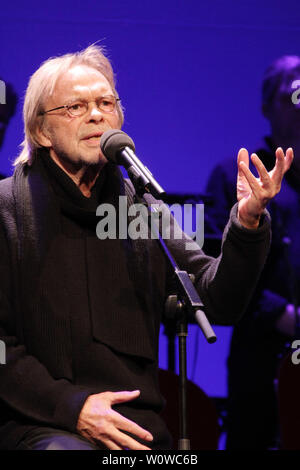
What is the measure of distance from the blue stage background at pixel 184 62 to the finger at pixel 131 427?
230cm

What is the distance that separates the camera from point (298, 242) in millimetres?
2959

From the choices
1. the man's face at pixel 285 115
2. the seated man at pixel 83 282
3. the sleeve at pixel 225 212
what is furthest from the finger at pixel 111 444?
the man's face at pixel 285 115

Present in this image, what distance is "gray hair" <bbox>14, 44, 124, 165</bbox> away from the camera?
85.3 inches

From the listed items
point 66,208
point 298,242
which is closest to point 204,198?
point 298,242

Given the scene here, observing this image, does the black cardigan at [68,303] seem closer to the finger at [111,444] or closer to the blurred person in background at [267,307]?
the finger at [111,444]

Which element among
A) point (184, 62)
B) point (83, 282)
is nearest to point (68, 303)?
point (83, 282)

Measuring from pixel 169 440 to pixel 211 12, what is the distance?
2864mm

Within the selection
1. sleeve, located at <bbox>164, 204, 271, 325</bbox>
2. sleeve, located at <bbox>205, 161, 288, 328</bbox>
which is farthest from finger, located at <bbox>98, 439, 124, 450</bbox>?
sleeve, located at <bbox>205, 161, 288, 328</bbox>

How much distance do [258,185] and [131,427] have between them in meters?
0.67

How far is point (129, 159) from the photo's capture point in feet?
5.68

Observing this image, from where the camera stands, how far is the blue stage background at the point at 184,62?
4.02m

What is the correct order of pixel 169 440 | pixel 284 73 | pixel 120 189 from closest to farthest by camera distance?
pixel 169 440, pixel 120 189, pixel 284 73

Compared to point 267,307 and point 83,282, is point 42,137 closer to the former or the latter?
point 83,282
